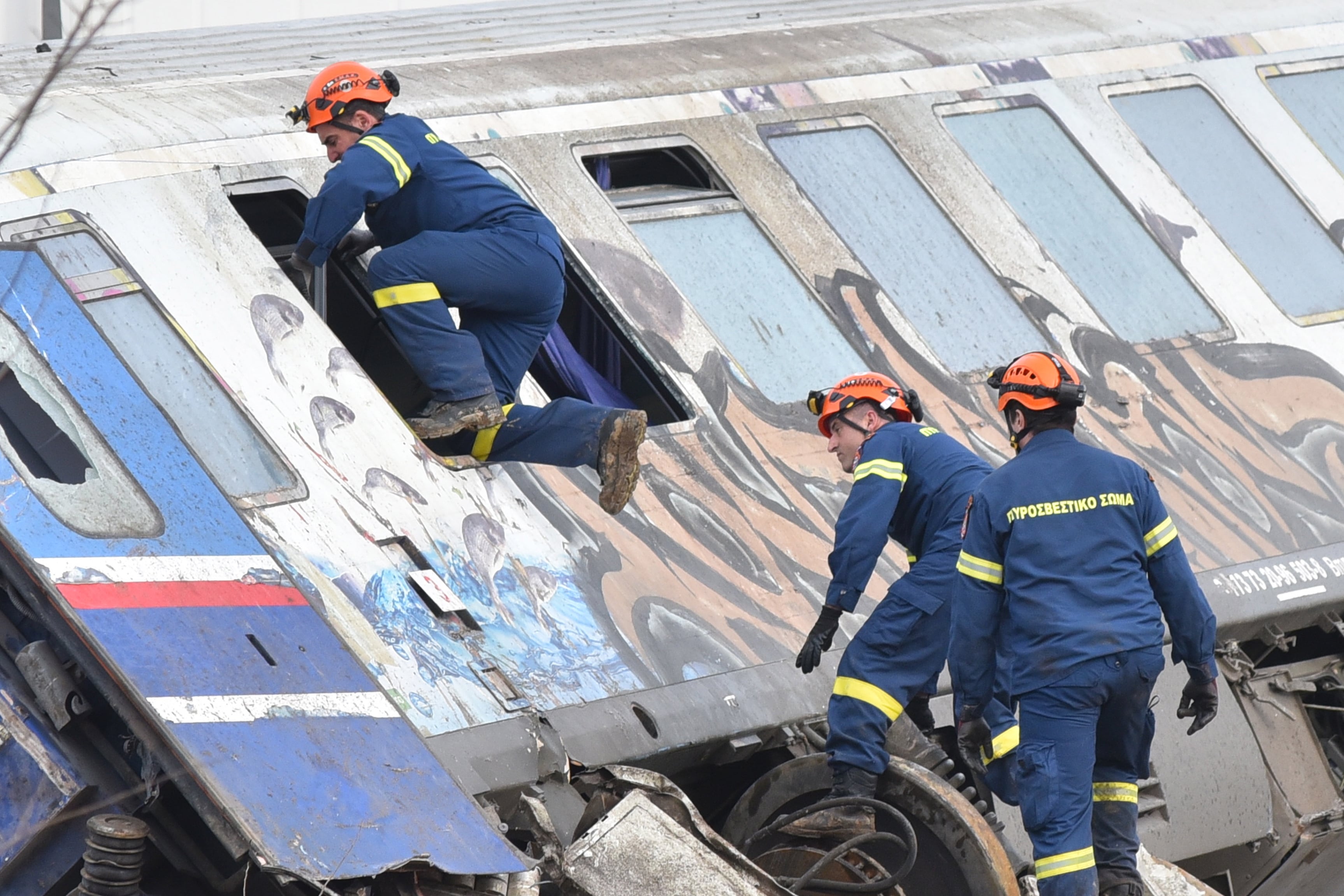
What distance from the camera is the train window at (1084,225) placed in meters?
8.96

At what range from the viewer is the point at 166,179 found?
6.63 meters

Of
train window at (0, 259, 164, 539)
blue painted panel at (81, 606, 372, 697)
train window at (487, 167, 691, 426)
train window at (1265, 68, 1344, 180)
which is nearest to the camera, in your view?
blue painted panel at (81, 606, 372, 697)

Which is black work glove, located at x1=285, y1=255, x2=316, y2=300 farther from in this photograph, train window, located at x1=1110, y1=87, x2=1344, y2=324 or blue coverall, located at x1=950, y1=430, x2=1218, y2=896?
train window, located at x1=1110, y1=87, x2=1344, y2=324

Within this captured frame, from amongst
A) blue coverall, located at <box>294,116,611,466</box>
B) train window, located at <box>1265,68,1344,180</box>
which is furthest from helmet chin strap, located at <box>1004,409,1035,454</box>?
train window, located at <box>1265,68,1344,180</box>

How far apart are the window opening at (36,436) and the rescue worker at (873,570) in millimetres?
2368

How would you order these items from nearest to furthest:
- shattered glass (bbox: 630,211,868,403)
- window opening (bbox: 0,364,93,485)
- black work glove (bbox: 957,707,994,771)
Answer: window opening (bbox: 0,364,93,485) → black work glove (bbox: 957,707,994,771) → shattered glass (bbox: 630,211,868,403)

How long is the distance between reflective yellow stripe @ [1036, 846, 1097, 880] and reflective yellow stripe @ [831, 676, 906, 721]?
0.72 m

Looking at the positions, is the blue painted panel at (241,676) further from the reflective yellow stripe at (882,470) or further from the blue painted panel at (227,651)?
the reflective yellow stripe at (882,470)

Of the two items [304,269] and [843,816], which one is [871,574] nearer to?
[843,816]

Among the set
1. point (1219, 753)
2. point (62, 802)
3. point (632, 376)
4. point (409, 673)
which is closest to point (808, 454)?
point (632, 376)

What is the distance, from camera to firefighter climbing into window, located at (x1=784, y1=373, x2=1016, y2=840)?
6133 mm

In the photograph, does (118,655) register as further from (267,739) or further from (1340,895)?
(1340,895)

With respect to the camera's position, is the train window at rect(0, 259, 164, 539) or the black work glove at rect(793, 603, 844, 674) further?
the black work glove at rect(793, 603, 844, 674)

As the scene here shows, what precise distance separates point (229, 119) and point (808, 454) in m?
2.46
